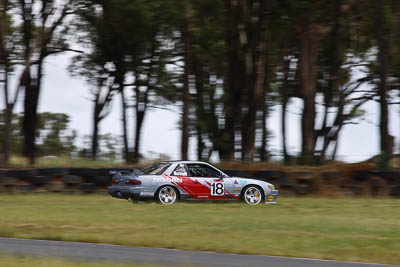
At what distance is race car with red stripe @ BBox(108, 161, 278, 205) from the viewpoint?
53.5 ft

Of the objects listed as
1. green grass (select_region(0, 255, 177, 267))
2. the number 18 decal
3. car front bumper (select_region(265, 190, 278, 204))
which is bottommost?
green grass (select_region(0, 255, 177, 267))

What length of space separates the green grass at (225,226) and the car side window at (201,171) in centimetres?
85

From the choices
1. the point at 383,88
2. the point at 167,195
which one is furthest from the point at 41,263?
the point at 383,88

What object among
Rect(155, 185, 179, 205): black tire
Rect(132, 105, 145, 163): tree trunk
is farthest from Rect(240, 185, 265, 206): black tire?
Rect(132, 105, 145, 163): tree trunk

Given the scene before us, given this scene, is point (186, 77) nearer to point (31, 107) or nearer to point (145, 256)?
point (31, 107)

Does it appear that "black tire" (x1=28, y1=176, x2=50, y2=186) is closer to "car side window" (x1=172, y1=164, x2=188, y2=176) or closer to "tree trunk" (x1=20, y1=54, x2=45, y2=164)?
"car side window" (x1=172, y1=164, x2=188, y2=176)

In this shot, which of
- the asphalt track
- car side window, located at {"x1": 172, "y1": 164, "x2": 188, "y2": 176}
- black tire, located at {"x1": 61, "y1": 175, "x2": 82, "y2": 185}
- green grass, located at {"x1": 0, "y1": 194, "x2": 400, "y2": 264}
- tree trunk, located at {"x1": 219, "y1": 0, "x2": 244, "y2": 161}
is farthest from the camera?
tree trunk, located at {"x1": 219, "y1": 0, "x2": 244, "y2": 161}

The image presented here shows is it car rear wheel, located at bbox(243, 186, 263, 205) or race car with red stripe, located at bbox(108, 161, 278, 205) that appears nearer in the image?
race car with red stripe, located at bbox(108, 161, 278, 205)

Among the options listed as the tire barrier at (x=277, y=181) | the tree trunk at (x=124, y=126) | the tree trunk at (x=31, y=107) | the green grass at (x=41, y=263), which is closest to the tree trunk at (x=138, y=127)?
the tree trunk at (x=124, y=126)

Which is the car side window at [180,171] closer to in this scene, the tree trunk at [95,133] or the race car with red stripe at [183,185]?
the race car with red stripe at [183,185]

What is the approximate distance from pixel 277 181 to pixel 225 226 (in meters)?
8.18

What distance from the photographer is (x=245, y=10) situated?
26.0 m

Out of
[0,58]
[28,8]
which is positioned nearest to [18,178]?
[0,58]

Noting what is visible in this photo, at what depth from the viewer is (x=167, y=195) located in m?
16.7
